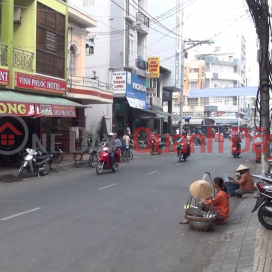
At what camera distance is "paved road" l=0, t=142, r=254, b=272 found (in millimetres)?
4812

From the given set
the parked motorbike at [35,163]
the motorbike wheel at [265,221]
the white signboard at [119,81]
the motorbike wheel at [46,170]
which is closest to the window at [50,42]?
the parked motorbike at [35,163]

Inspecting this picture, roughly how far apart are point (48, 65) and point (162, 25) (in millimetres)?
21288

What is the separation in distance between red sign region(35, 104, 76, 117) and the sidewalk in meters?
9.58

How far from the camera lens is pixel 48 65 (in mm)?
16719

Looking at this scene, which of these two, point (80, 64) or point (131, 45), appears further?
point (131, 45)

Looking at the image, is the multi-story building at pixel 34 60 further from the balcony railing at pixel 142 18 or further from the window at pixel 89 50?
the balcony railing at pixel 142 18

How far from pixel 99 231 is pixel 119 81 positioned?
21.3 m

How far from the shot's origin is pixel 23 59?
1523 centimetres

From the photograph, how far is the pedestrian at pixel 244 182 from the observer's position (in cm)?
926

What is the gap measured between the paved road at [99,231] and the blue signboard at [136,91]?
651 inches

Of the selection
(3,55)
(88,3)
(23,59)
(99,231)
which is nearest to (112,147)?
(23,59)

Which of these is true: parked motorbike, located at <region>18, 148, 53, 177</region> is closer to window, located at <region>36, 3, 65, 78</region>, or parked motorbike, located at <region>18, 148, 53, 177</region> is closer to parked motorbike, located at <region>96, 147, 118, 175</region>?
parked motorbike, located at <region>96, 147, 118, 175</region>

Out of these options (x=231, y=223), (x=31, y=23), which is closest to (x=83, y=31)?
(x=31, y=23)

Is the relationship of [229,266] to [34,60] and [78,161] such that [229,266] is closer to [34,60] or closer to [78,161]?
[78,161]
